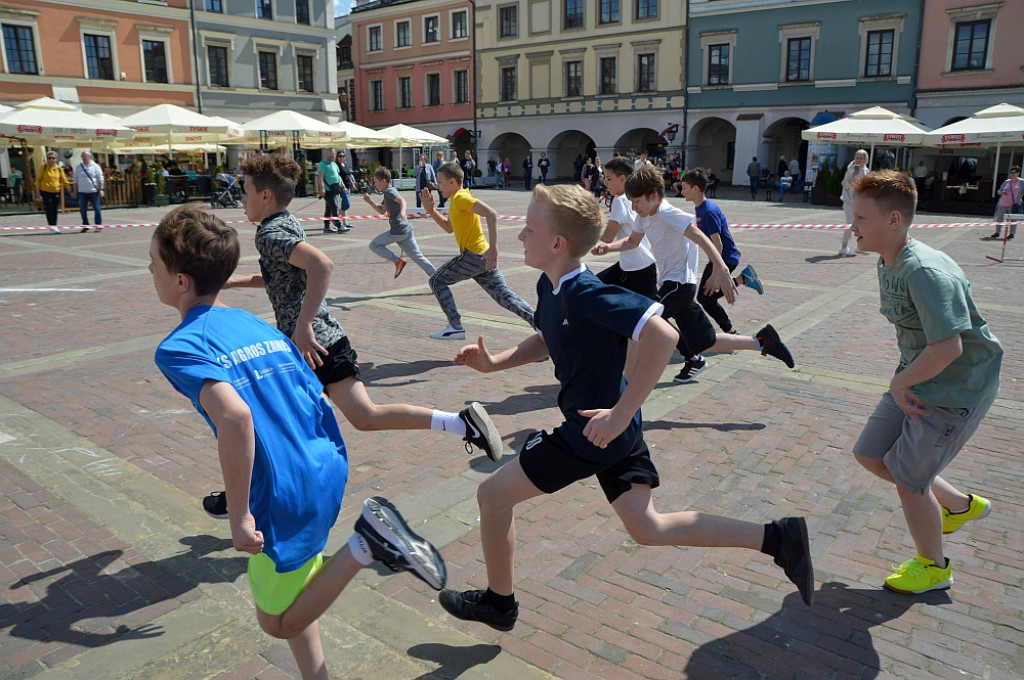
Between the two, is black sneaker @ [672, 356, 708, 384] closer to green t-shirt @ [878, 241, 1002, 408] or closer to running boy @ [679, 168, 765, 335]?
running boy @ [679, 168, 765, 335]

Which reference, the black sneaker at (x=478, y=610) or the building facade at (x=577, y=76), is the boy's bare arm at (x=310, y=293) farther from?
the building facade at (x=577, y=76)

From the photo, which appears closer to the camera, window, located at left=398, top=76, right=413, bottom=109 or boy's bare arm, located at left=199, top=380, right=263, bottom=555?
boy's bare arm, located at left=199, top=380, right=263, bottom=555

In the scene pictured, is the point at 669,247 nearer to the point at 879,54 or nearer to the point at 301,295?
the point at 301,295

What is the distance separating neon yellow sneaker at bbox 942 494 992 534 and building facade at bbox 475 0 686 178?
39650 millimetres

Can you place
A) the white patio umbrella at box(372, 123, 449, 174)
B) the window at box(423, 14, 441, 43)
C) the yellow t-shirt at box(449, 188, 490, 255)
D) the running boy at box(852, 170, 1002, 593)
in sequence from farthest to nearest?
the window at box(423, 14, 441, 43)
the white patio umbrella at box(372, 123, 449, 174)
the yellow t-shirt at box(449, 188, 490, 255)
the running boy at box(852, 170, 1002, 593)

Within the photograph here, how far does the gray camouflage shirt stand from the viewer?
3973 millimetres

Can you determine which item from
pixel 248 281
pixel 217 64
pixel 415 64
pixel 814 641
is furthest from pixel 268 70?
pixel 814 641

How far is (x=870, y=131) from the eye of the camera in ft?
77.7

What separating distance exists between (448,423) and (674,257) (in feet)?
11.1

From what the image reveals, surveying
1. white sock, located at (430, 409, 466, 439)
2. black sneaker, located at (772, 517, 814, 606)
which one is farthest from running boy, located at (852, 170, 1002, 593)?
white sock, located at (430, 409, 466, 439)

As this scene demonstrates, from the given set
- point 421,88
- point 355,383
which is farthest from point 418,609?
point 421,88

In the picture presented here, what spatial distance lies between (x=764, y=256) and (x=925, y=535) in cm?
1164

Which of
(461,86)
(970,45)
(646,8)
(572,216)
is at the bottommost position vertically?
(572,216)

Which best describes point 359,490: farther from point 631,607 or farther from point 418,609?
point 631,607
